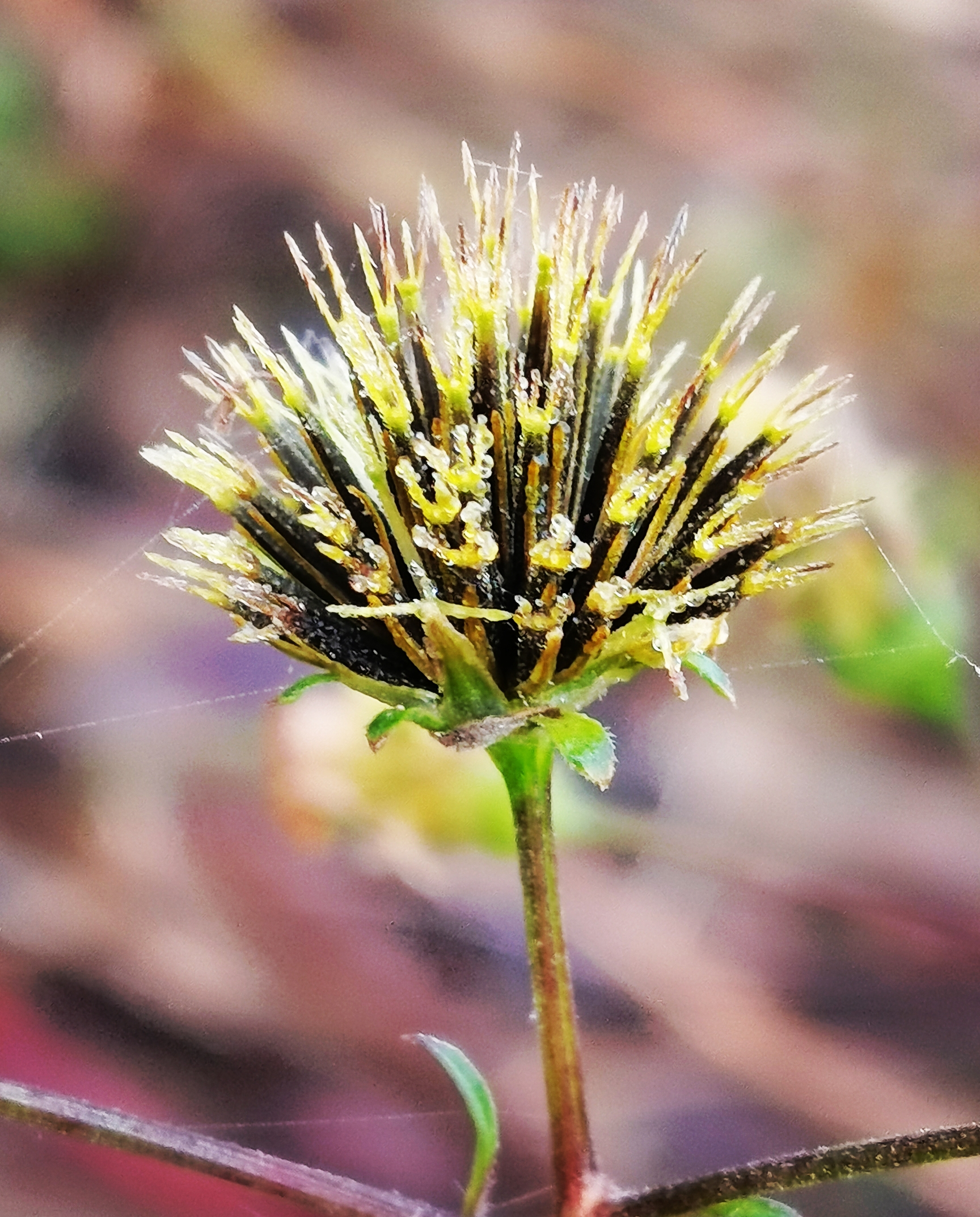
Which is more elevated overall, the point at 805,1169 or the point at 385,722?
the point at 385,722

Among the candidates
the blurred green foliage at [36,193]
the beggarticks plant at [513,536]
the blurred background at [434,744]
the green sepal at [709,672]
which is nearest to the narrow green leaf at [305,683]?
the beggarticks plant at [513,536]

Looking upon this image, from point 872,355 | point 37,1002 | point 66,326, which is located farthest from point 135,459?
point 872,355

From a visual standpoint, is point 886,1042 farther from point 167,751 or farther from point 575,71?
point 575,71

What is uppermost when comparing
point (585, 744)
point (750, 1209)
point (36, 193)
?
point (36, 193)

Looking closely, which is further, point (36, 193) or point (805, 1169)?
point (36, 193)

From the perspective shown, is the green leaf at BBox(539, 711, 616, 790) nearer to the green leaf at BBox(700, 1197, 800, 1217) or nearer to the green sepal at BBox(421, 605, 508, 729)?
the green sepal at BBox(421, 605, 508, 729)

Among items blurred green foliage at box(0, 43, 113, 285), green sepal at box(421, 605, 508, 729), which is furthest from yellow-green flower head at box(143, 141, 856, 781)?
blurred green foliage at box(0, 43, 113, 285)

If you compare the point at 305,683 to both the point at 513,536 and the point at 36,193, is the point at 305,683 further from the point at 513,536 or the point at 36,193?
the point at 36,193

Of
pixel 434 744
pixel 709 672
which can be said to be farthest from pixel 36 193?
pixel 709 672
